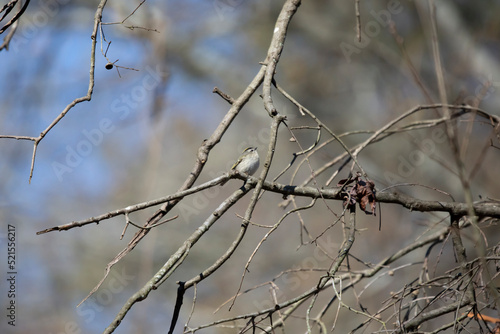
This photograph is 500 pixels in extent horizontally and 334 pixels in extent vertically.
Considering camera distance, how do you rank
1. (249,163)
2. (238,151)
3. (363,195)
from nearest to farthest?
1. (363,195)
2. (249,163)
3. (238,151)

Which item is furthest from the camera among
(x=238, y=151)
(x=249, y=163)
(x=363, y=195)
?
(x=238, y=151)

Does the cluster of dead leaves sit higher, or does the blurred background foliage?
the blurred background foliage

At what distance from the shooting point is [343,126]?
1101cm

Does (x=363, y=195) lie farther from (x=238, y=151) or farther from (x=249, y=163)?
(x=238, y=151)

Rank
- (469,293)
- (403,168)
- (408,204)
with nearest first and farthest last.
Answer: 1. (469,293)
2. (408,204)
3. (403,168)

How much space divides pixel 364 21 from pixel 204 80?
11.7ft

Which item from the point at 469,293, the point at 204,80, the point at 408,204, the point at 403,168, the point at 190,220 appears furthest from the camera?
the point at 190,220

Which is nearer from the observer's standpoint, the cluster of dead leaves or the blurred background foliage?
the cluster of dead leaves

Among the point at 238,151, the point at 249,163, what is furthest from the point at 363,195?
the point at 238,151

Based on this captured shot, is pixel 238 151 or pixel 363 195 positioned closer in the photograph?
pixel 363 195

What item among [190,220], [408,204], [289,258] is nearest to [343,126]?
[289,258]

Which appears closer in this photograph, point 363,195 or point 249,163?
point 363,195

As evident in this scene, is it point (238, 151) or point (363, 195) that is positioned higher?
point (238, 151)

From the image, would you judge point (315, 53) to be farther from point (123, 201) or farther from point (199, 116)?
point (123, 201)
